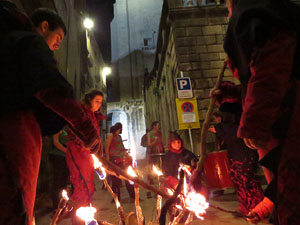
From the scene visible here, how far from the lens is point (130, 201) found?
4.79 m

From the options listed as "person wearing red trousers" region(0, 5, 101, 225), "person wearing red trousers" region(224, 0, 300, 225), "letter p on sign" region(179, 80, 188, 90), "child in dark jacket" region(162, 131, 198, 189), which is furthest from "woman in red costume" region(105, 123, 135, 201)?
"person wearing red trousers" region(224, 0, 300, 225)

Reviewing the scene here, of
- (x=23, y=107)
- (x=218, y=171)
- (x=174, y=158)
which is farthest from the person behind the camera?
(x=174, y=158)

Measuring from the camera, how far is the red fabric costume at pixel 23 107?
993mm

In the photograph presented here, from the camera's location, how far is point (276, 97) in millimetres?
967

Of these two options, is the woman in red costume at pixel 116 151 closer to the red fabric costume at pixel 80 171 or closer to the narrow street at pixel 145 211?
the narrow street at pixel 145 211

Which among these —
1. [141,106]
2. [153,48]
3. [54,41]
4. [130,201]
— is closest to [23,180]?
[54,41]

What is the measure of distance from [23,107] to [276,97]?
4.39 ft

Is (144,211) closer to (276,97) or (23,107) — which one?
(23,107)

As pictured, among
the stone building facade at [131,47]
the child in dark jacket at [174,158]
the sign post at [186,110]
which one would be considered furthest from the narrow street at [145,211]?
the stone building facade at [131,47]

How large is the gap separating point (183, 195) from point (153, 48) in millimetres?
26262

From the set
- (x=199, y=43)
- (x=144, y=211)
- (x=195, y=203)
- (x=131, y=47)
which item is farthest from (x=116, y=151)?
(x=131, y=47)

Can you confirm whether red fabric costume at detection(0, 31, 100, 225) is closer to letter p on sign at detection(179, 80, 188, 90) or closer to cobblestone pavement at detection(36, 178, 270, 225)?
cobblestone pavement at detection(36, 178, 270, 225)

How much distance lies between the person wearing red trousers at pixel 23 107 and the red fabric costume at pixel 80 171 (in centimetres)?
142

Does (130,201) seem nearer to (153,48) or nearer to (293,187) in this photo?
(293,187)
